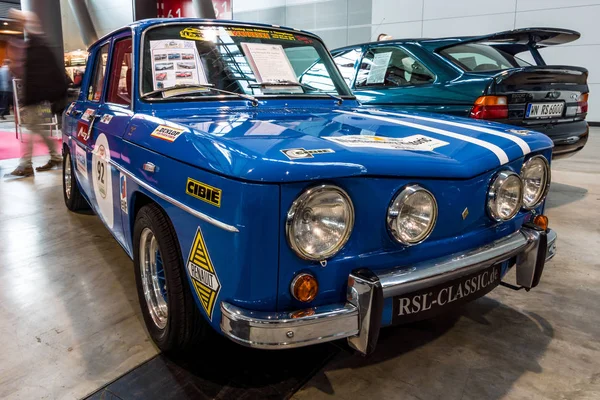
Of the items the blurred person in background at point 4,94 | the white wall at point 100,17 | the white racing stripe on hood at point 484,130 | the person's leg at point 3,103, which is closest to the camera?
the white racing stripe on hood at point 484,130

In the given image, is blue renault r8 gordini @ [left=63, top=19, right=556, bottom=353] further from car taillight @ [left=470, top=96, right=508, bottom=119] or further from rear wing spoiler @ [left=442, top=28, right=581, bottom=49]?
rear wing spoiler @ [left=442, top=28, right=581, bottom=49]

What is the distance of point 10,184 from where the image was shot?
5062mm

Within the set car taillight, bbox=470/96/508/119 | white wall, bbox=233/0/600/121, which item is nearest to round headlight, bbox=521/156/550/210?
car taillight, bbox=470/96/508/119

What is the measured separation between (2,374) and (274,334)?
1.27 metres

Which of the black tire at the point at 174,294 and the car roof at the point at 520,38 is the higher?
the car roof at the point at 520,38

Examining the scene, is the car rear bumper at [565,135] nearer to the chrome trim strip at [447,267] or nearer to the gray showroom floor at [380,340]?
the gray showroom floor at [380,340]

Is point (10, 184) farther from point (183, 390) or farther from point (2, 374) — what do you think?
point (183, 390)

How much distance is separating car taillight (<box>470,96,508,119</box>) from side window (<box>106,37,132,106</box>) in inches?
103

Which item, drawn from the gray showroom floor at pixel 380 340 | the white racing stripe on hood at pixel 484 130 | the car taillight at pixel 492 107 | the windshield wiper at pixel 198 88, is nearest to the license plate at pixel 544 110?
the car taillight at pixel 492 107

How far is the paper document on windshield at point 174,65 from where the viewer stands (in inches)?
87.0

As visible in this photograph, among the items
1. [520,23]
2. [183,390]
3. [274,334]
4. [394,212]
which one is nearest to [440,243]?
[394,212]

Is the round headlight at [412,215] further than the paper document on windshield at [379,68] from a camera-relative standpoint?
No

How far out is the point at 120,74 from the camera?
2.57 m

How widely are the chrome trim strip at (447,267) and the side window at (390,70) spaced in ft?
8.48
